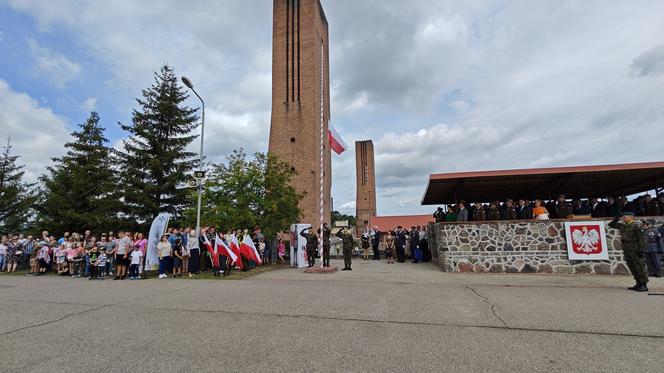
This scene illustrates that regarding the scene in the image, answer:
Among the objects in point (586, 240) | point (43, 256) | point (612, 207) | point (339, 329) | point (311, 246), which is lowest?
point (339, 329)

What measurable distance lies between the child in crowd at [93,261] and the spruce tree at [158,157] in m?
10.2

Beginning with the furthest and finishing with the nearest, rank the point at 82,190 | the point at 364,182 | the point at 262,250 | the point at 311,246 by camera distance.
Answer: the point at 364,182 < the point at 82,190 < the point at 262,250 < the point at 311,246

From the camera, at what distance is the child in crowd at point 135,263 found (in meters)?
12.4

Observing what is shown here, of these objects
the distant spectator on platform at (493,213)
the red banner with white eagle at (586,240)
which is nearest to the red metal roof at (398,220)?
the distant spectator on platform at (493,213)

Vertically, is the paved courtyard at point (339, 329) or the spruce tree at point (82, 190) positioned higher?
the spruce tree at point (82, 190)

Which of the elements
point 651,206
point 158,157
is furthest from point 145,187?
point 651,206

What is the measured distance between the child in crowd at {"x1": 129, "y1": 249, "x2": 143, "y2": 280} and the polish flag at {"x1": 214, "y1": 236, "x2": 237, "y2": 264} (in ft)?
8.86

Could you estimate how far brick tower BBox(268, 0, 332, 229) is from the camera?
3017cm

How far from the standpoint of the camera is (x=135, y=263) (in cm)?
1243

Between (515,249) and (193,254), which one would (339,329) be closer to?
(515,249)

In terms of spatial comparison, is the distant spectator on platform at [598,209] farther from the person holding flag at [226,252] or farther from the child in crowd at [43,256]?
the child in crowd at [43,256]

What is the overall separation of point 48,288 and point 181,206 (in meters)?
15.4

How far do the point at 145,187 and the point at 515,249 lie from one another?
71.7 ft

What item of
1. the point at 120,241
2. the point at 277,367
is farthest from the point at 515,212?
the point at 120,241
